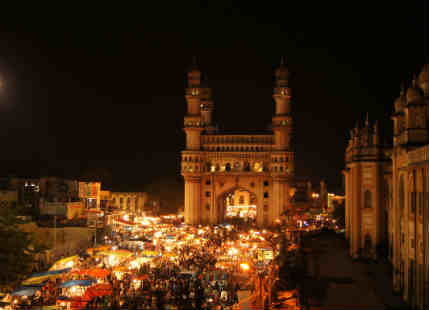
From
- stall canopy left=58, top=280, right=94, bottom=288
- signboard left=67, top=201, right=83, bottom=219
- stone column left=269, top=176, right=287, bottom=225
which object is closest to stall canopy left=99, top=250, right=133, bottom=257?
stall canopy left=58, top=280, right=94, bottom=288

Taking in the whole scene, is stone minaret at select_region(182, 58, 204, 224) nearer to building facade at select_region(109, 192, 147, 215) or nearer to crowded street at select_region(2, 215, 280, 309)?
building facade at select_region(109, 192, 147, 215)

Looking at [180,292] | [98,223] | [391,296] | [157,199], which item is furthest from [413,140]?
[157,199]

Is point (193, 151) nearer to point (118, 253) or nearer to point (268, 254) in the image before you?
point (268, 254)

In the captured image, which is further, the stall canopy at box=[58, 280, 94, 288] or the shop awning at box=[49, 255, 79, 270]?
the shop awning at box=[49, 255, 79, 270]

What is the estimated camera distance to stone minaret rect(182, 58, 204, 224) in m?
55.5

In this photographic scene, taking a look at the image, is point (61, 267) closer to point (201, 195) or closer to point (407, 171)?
point (407, 171)

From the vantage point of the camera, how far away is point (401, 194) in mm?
17859

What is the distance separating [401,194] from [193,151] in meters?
38.8

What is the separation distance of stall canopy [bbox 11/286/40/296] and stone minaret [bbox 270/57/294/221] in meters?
39.3

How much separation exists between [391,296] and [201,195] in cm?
4022

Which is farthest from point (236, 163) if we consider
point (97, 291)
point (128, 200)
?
point (97, 291)

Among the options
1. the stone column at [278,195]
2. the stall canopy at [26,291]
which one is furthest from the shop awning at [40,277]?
the stone column at [278,195]

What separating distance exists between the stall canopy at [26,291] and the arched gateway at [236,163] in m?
37.7

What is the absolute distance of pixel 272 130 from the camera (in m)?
57.0
